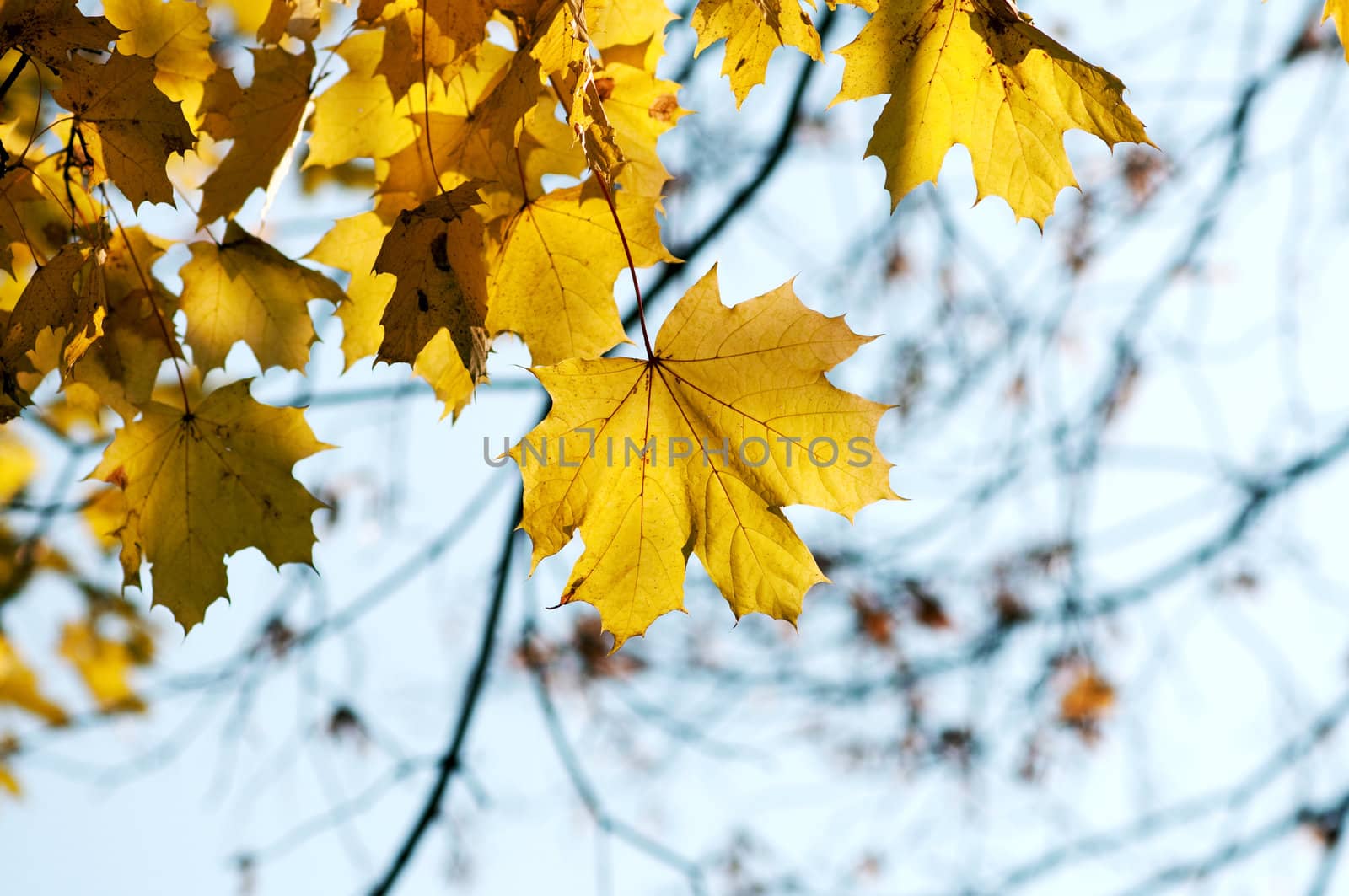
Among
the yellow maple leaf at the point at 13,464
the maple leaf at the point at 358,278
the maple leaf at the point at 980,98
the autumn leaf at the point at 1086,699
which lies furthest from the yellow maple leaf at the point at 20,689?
the autumn leaf at the point at 1086,699

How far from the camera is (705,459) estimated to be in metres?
1.47

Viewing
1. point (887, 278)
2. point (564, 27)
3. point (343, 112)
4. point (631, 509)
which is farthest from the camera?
point (887, 278)

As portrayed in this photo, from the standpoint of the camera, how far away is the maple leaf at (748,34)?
129 centimetres

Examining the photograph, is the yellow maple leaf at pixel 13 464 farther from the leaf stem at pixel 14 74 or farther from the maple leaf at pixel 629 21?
the maple leaf at pixel 629 21

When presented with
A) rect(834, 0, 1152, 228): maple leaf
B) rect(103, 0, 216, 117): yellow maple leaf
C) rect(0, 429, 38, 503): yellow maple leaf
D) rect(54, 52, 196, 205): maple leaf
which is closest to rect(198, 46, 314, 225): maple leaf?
rect(103, 0, 216, 117): yellow maple leaf

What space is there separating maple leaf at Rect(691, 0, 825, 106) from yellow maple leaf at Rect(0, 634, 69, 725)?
15.5ft

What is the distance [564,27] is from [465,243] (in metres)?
0.31

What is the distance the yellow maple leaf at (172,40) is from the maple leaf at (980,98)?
Result: 110 cm

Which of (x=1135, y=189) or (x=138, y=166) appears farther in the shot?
(x=1135, y=189)

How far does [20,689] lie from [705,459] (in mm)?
4706

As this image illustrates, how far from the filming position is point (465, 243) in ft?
4.25

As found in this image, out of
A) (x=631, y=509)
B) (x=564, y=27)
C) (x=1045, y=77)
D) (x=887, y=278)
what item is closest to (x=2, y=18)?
(x=564, y=27)

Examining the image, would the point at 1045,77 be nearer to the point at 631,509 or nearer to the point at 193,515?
the point at 631,509
